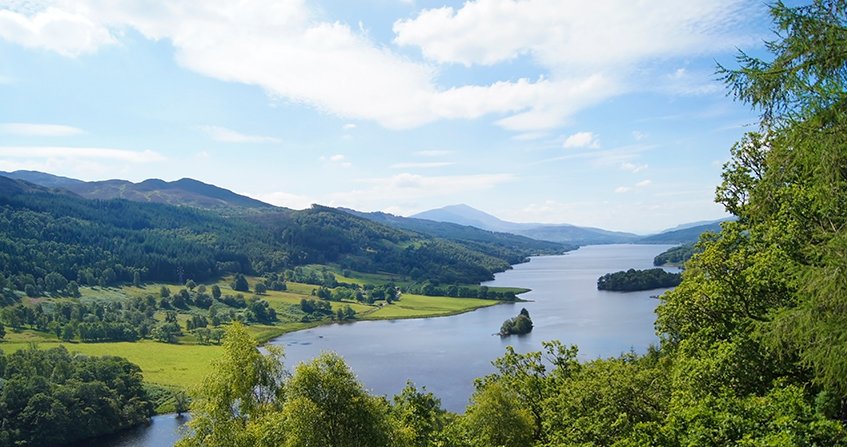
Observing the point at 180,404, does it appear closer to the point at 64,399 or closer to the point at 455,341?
the point at 64,399

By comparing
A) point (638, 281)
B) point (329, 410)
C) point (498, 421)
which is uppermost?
point (329, 410)

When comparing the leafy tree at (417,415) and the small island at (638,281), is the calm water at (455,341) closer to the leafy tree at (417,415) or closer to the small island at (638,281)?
the small island at (638,281)

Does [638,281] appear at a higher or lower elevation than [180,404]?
higher

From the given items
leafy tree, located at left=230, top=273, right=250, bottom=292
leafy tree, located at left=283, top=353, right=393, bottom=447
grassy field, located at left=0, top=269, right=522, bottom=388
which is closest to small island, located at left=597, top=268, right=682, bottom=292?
grassy field, located at left=0, top=269, right=522, bottom=388

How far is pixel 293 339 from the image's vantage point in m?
126

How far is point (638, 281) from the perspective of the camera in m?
178

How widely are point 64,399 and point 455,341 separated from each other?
6888cm

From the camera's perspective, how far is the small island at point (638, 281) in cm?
17750

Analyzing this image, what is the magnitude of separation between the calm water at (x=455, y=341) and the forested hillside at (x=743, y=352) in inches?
1874

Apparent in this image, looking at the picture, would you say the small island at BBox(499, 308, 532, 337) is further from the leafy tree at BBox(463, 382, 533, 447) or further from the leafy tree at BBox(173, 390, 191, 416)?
the leafy tree at BBox(463, 382, 533, 447)

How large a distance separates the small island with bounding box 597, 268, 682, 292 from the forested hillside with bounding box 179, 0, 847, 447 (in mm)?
163074

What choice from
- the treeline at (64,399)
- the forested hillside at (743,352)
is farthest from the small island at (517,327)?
the forested hillside at (743,352)

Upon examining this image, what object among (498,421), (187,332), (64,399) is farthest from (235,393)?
(187,332)

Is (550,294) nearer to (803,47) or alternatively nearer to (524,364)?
(524,364)
